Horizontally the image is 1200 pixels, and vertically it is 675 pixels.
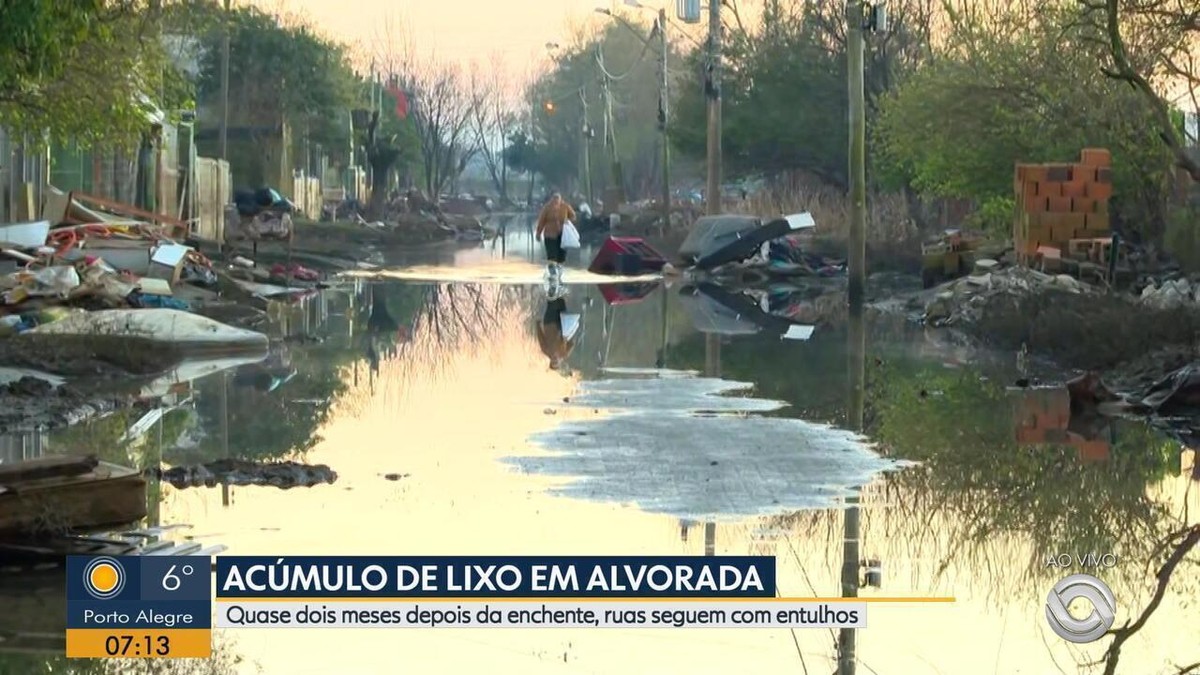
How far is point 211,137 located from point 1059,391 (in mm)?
61718

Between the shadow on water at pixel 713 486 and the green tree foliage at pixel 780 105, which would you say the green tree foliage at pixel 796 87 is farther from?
the shadow on water at pixel 713 486

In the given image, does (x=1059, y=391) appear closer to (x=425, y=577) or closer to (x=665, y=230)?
(x=425, y=577)

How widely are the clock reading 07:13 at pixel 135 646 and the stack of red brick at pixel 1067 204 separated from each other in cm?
2654

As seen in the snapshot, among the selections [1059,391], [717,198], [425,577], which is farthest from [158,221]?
[425,577]

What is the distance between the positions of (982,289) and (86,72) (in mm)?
13298

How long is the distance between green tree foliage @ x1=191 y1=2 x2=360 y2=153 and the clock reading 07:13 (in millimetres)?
68578

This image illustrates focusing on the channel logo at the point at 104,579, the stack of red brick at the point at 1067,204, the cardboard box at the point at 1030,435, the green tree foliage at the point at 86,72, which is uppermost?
the green tree foliage at the point at 86,72

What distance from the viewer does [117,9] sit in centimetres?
2142

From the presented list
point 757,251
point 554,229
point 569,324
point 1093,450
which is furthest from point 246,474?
point 757,251

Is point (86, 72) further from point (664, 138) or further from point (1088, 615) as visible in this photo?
point (664, 138)

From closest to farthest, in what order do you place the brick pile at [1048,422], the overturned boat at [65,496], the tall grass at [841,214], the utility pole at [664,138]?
the overturned boat at [65,496]
the brick pile at [1048,422]
the tall grass at [841,214]
the utility pole at [664,138]

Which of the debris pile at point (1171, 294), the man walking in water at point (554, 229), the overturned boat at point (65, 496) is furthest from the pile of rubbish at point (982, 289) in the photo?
the overturned boat at point (65, 496)

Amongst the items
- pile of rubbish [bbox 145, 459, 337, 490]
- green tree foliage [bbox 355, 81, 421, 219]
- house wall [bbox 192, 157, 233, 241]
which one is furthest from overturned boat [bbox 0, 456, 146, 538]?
green tree foliage [bbox 355, 81, 421, 219]

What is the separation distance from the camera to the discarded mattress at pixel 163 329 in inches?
879
